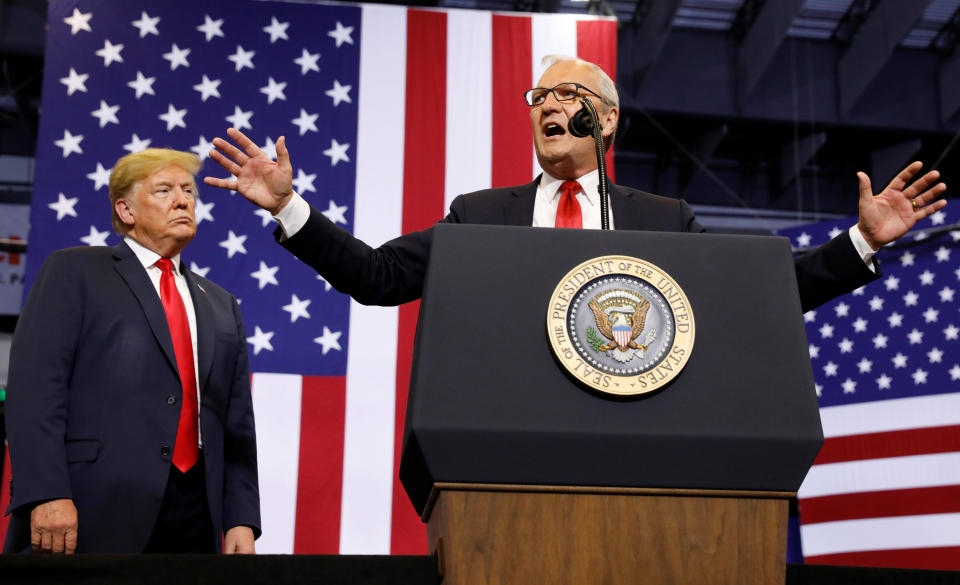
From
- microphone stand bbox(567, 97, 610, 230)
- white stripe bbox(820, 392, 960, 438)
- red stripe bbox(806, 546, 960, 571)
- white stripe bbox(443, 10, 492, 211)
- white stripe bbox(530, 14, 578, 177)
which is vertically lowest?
red stripe bbox(806, 546, 960, 571)

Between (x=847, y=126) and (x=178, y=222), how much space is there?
20.7 ft

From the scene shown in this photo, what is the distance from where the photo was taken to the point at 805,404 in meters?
1.04

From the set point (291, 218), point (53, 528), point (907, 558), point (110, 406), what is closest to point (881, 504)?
point (907, 558)

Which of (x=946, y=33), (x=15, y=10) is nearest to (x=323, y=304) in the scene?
(x=15, y=10)

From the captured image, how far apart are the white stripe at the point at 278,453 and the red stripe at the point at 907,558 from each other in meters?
2.08

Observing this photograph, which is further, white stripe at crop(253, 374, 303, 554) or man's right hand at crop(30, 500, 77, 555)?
white stripe at crop(253, 374, 303, 554)

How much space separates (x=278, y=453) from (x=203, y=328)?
1.56 meters

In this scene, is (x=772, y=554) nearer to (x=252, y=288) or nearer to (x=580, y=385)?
(x=580, y=385)

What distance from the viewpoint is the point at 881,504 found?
4.37 meters

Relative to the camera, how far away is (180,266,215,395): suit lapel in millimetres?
2021

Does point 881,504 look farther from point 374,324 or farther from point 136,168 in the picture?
point 136,168

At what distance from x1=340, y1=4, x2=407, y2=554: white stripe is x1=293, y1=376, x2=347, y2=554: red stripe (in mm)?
29

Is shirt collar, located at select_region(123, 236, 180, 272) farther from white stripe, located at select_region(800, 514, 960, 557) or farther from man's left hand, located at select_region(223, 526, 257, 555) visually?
white stripe, located at select_region(800, 514, 960, 557)

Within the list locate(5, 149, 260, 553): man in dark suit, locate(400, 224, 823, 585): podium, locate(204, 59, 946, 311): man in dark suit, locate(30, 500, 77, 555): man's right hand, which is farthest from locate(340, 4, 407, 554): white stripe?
locate(400, 224, 823, 585): podium
